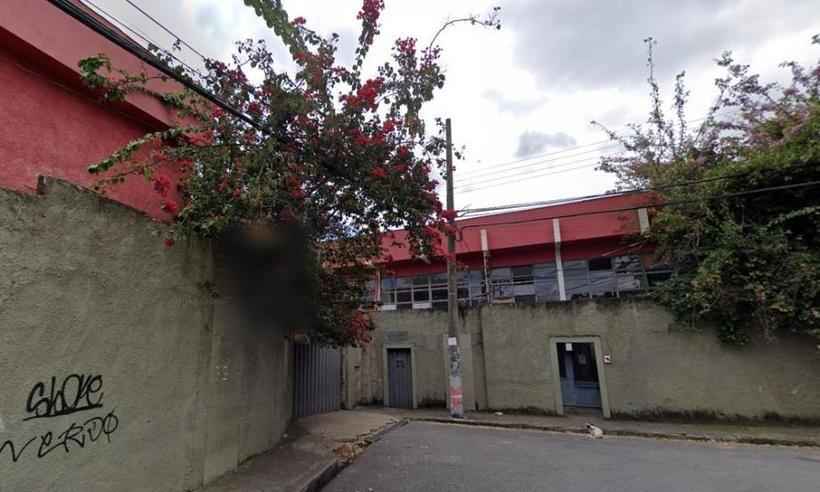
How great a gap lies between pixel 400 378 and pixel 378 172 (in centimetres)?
978

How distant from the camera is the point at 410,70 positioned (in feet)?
19.6

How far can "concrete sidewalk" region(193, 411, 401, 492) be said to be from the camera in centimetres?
507

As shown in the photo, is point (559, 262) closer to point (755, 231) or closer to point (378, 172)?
point (755, 231)

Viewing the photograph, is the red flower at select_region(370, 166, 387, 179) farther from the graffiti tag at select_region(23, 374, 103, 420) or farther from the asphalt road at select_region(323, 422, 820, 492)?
the asphalt road at select_region(323, 422, 820, 492)

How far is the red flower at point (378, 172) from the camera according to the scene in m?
5.50

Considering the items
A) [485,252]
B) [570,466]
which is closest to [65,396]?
[570,466]

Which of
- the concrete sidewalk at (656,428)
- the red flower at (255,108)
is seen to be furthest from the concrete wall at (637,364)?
the red flower at (255,108)

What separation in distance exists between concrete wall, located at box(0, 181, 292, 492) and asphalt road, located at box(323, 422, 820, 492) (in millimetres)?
2014

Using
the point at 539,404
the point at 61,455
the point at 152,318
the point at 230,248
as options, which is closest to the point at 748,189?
the point at 539,404

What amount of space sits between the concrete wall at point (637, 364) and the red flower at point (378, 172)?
806 centimetres

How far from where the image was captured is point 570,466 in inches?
253

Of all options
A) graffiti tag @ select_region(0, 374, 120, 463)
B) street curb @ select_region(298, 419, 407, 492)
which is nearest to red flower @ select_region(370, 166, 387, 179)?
graffiti tag @ select_region(0, 374, 120, 463)

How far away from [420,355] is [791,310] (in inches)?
368

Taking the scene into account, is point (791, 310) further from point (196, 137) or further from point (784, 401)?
point (196, 137)
